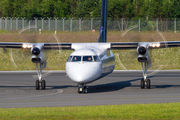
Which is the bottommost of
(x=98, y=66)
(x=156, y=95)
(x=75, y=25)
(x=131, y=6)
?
(x=156, y=95)

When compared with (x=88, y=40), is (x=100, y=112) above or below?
below

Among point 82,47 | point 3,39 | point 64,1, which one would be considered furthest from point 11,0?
point 82,47

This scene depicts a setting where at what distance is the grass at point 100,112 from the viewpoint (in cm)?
1180

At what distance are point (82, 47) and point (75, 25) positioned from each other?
29.3 meters

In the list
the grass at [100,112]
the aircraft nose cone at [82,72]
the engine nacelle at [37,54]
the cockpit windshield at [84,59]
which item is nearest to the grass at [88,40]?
the engine nacelle at [37,54]

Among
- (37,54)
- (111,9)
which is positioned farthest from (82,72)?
(111,9)

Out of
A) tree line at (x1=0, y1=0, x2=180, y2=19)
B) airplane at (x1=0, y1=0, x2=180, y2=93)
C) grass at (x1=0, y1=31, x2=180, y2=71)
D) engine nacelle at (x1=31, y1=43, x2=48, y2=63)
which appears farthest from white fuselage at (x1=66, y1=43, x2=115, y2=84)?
tree line at (x1=0, y1=0, x2=180, y2=19)

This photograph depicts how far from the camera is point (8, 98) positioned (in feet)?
55.4

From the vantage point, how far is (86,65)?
1784 centimetres

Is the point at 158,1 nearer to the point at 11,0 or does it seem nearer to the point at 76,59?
the point at 11,0

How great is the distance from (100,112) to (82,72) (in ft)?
16.7

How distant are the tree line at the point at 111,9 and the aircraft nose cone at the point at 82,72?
4222cm

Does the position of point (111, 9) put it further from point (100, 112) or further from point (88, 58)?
point (100, 112)

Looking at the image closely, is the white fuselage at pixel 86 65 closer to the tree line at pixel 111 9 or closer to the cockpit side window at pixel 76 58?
the cockpit side window at pixel 76 58
